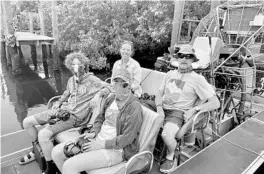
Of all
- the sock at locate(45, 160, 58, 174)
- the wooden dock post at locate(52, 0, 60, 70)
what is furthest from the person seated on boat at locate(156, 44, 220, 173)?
the wooden dock post at locate(52, 0, 60, 70)

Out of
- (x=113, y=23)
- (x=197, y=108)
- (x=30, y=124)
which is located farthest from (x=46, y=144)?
(x=113, y=23)

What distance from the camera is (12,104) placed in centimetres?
536

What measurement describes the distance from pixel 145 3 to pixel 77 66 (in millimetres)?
6944

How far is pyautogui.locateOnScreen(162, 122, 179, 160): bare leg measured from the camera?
211cm

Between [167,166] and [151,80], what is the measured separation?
1.72 m

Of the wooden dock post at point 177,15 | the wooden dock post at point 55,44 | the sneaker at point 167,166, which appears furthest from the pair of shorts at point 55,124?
the wooden dock post at point 55,44

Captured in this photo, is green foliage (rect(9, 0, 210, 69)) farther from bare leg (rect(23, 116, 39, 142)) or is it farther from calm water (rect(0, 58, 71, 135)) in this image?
bare leg (rect(23, 116, 39, 142))

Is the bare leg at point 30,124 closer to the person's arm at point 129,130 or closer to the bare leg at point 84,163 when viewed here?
the bare leg at point 84,163

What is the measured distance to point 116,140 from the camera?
A: 5.86 ft

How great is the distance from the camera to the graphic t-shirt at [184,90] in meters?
2.27

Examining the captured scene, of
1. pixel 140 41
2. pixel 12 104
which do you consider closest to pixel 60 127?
pixel 12 104

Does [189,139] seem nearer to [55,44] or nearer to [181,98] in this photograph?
[181,98]

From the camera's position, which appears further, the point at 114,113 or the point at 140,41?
the point at 140,41

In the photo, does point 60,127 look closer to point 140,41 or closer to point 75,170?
point 75,170
